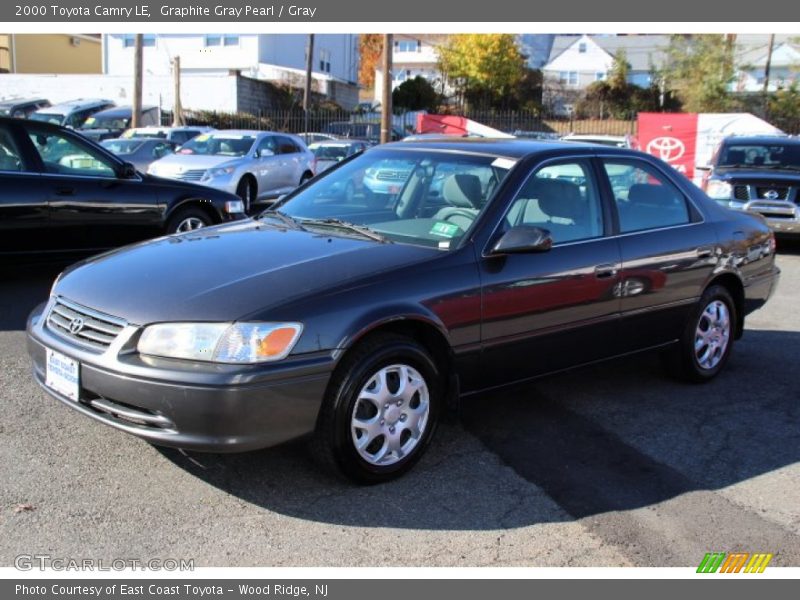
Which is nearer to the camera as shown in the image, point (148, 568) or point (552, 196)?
point (148, 568)

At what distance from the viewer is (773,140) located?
13297 millimetres

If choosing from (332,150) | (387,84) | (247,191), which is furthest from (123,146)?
(387,84)

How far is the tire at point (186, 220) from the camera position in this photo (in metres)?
8.45

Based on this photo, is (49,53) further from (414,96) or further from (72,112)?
(72,112)

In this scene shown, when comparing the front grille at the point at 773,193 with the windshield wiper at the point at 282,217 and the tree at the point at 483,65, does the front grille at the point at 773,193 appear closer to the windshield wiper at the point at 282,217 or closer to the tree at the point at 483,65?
the windshield wiper at the point at 282,217

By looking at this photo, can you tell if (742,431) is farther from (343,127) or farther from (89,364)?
(343,127)

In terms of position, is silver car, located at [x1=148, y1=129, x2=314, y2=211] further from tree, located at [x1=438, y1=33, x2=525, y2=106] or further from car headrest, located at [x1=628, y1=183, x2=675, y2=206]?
tree, located at [x1=438, y1=33, x2=525, y2=106]

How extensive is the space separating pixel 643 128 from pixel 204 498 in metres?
18.4

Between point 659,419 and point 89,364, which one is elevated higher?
point 89,364

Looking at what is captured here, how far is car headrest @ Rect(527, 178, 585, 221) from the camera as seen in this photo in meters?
4.66

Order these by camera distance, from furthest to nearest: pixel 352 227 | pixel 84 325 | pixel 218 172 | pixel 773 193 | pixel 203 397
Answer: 1. pixel 218 172
2. pixel 773 193
3. pixel 352 227
4. pixel 84 325
5. pixel 203 397

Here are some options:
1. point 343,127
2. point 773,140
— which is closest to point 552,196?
point 773,140

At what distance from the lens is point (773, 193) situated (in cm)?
1176

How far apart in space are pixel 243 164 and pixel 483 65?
41421 millimetres
